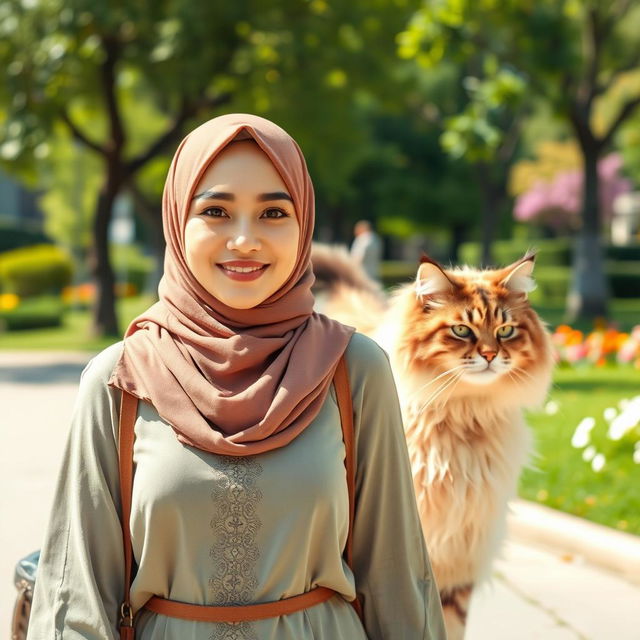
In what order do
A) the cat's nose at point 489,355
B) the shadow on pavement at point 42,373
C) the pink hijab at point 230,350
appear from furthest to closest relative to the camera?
the shadow on pavement at point 42,373, the cat's nose at point 489,355, the pink hijab at point 230,350

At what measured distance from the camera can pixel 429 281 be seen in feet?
12.8

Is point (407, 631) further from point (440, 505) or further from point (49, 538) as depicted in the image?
point (440, 505)

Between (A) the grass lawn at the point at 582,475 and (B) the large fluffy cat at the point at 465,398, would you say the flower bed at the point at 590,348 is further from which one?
(B) the large fluffy cat at the point at 465,398

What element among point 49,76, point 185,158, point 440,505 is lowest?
point 440,505

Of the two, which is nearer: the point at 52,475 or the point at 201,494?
the point at 201,494

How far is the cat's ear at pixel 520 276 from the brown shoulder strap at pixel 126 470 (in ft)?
6.32

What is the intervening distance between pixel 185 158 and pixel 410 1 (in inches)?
694

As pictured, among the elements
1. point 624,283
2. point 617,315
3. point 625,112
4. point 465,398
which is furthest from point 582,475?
point 624,283

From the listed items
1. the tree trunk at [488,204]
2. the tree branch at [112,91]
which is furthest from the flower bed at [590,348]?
the tree trunk at [488,204]

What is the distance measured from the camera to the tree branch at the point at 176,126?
20.7 meters

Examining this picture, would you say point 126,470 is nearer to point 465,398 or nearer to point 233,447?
point 233,447

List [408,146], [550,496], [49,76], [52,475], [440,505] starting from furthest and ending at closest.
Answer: [408,146] → [49,76] → [52,475] → [550,496] → [440,505]

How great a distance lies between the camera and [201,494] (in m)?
2.32

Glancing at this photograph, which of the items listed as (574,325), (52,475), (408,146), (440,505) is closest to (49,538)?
(440,505)
